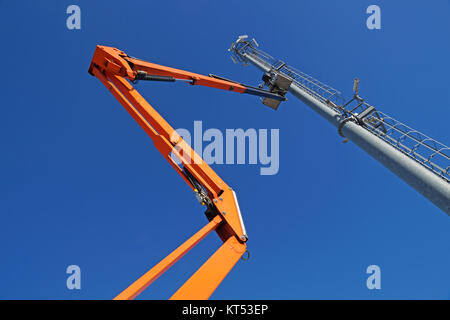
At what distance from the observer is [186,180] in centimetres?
523

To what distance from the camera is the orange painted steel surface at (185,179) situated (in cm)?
336

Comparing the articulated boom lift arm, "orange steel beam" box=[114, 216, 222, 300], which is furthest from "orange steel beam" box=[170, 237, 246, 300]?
"orange steel beam" box=[114, 216, 222, 300]

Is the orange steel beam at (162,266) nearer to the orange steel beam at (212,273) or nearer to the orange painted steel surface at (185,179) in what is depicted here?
the orange painted steel surface at (185,179)

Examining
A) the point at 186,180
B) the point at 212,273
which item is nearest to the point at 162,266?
the point at 212,273

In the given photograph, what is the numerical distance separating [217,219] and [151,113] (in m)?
3.19

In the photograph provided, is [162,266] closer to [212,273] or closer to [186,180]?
[212,273]

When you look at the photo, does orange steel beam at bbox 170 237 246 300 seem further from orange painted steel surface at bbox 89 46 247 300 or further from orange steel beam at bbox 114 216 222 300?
orange steel beam at bbox 114 216 222 300

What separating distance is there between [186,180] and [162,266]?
6.98 feet

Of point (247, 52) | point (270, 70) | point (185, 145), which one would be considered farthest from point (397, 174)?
point (247, 52)

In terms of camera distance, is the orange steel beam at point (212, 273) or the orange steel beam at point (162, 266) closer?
the orange steel beam at point (162, 266)

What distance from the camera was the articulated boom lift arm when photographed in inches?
133

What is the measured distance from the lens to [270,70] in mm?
14492

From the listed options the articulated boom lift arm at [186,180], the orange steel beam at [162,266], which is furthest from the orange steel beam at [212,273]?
the orange steel beam at [162,266]

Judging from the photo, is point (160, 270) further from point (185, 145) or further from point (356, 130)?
point (356, 130)
